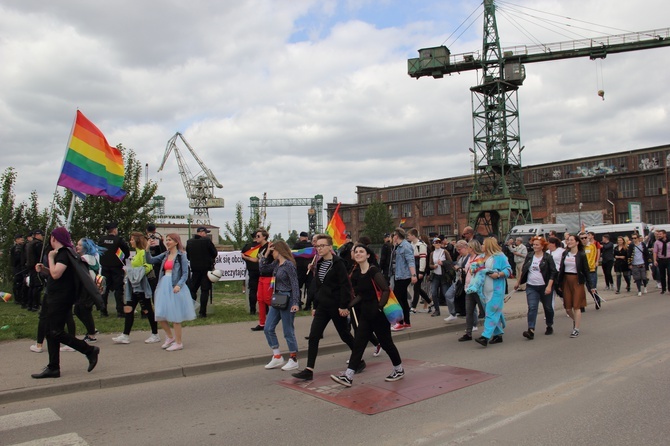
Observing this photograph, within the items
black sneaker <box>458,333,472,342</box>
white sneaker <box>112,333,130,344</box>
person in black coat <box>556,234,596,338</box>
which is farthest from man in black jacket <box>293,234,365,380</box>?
person in black coat <box>556,234,596,338</box>

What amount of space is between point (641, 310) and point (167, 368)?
37.2ft

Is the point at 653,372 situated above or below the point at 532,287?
below

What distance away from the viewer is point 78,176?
1016 cm

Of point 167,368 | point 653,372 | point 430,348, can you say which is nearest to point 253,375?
point 167,368

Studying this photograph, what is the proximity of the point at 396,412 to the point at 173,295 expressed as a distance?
4294 mm

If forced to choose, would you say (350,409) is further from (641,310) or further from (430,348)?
(641,310)

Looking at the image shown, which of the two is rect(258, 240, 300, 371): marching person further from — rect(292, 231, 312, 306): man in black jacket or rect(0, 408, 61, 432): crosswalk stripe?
rect(292, 231, 312, 306): man in black jacket

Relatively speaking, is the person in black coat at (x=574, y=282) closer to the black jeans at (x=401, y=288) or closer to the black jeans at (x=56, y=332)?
the black jeans at (x=401, y=288)

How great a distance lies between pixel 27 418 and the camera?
524cm

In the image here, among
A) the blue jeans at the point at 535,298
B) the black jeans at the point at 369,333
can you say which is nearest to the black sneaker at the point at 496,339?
the blue jeans at the point at 535,298

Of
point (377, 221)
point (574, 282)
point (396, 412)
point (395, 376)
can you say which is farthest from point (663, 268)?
point (377, 221)

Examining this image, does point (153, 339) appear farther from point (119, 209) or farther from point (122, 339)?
point (119, 209)

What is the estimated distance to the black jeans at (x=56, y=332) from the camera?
6.39m

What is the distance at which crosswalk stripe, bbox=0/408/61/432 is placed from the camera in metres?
5.04
